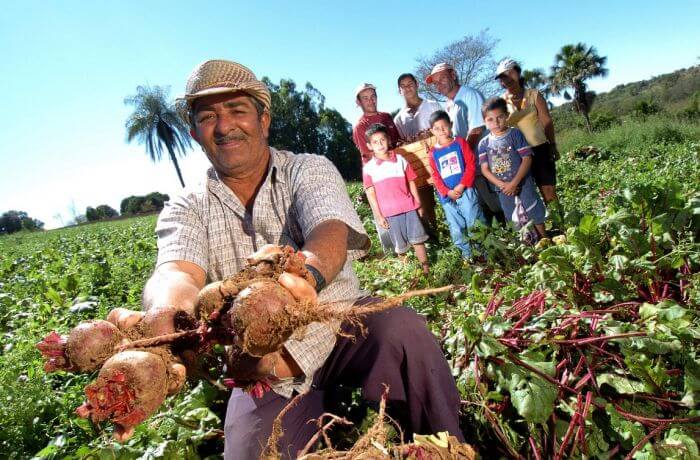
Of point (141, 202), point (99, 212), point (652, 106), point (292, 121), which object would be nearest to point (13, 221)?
point (99, 212)

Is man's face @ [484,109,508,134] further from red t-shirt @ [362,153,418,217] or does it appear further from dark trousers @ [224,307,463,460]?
dark trousers @ [224,307,463,460]

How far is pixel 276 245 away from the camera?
1465 mm

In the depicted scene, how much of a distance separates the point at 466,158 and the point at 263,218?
2979 mm

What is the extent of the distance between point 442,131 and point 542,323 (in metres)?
2.78

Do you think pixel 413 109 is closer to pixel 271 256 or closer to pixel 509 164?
pixel 509 164

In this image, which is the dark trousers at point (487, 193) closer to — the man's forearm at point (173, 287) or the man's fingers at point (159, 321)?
the man's forearm at point (173, 287)

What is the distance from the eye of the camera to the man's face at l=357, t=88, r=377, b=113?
16.6ft

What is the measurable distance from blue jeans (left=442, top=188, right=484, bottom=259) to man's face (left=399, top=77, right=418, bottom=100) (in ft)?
5.14

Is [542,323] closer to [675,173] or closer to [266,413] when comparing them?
[266,413]

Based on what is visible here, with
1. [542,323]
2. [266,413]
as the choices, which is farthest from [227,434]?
[542,323]

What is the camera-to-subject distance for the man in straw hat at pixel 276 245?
1.63m

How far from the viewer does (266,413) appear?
1.77 m

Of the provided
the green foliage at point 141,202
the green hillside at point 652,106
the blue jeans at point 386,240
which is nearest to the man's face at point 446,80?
the blue jeans at point 386,240

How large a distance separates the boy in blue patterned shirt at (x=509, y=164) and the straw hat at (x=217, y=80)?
3074 mm
